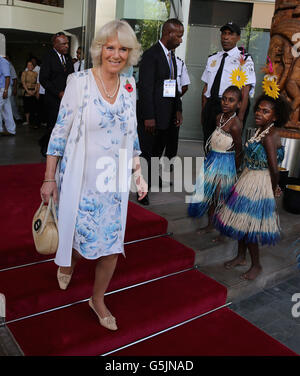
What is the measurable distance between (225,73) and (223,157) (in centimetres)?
122

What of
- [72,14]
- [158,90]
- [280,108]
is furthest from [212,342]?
[72,14]

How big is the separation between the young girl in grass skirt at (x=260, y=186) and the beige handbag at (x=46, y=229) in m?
1.48

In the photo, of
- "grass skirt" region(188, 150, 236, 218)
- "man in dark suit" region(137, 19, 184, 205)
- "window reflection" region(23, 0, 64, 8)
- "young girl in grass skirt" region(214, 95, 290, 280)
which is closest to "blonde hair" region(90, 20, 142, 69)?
"young girl in grass skirt" region(214, 95, 290, 280)

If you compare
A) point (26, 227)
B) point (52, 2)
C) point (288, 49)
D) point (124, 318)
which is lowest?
point (124, 318)

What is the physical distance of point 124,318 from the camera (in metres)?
2.22

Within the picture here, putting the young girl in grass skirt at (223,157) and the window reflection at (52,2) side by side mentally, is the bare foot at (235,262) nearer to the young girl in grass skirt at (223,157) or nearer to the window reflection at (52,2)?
the young girl in grass skirt at (223,157)

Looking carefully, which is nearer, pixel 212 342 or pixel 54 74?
pixel 212 342

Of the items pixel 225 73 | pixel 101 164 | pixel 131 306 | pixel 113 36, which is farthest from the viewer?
pixel 225 73

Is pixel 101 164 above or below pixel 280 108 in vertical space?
below

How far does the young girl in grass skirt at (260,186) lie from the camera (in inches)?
105

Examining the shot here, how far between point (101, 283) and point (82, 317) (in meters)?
0.32

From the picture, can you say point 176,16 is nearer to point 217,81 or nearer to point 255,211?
point 217,81

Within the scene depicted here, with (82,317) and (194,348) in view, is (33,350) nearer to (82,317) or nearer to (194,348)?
(82,317)

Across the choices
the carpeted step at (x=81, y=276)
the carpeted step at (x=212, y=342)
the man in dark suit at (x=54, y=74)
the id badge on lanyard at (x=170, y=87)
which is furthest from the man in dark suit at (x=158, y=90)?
the carpeted step at (x=212, y=342)
